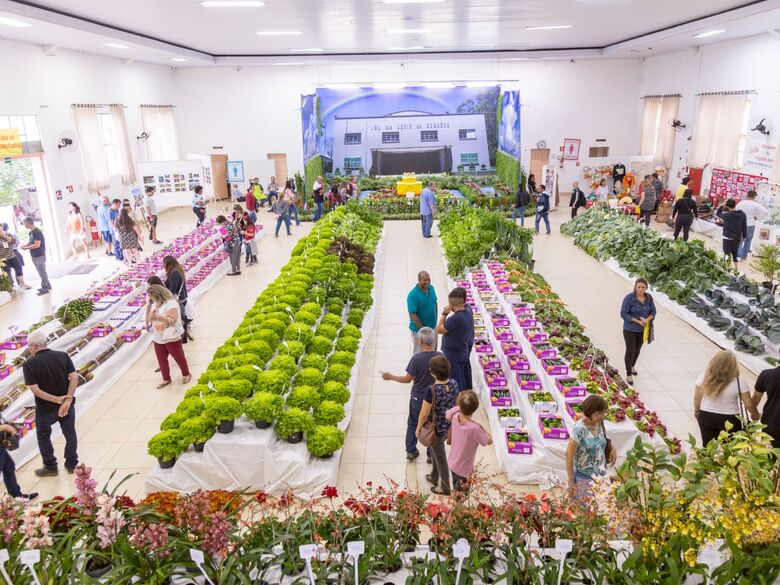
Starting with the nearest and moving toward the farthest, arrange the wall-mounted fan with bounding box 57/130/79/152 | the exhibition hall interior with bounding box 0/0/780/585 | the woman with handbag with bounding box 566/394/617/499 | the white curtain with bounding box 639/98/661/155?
the exhibition hall interior with bounding box 0/0/780/585 → the woman with handbag with bounding box 566/394/617/499 → the wall-mounted fan with bounding box 57/130/79/152 → the white curtain with bounding box 639/98/661/155

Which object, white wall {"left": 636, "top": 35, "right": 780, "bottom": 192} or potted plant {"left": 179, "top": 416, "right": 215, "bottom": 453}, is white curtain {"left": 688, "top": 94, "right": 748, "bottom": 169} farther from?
potted plant {"left": 179, "top": 416, "right": 215, "bottom": 453}

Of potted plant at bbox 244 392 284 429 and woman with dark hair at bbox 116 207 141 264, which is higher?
woman with dark hair at bbox 116 207 141 264

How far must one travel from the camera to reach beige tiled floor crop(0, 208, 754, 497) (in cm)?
624

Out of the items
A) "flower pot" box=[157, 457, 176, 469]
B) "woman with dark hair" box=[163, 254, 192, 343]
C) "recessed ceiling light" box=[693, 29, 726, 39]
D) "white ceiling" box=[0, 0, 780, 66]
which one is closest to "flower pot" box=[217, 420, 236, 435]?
"flower pot" box=[157, 457, 176, 469]

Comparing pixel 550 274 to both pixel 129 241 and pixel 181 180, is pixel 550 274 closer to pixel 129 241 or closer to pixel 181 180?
pixel 129 241

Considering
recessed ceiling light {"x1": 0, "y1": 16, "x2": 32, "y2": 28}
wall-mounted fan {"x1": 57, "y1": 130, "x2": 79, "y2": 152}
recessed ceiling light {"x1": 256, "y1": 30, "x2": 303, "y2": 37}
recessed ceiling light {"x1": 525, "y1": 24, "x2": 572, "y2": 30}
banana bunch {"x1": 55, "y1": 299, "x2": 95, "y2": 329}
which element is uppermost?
recessed ceiling light {"x1": 256, "y1": 30, "x2": 303, "y2": 37}

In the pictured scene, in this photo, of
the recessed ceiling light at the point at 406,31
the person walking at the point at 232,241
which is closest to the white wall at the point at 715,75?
the recessed ceiling light at the point at 406,31

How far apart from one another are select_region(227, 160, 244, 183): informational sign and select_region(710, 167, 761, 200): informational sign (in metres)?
15.3

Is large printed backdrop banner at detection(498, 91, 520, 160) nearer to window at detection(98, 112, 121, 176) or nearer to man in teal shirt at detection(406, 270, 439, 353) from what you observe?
window at detection(98, 112, 121, 176)

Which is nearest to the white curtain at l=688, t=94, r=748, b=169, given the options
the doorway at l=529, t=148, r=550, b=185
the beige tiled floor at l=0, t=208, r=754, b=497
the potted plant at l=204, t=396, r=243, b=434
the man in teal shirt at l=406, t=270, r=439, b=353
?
the doorway at l=529, t=148, r=550, b=185

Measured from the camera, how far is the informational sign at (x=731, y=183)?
1576cm

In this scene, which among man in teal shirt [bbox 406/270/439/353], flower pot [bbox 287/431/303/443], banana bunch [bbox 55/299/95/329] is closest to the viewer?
flower pot [bbox 287/431/303/443]

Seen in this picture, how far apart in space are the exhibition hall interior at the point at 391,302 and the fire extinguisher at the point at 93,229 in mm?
103

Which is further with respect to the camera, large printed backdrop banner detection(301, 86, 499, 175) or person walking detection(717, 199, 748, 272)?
large printed backdrop banner detection(301, 86, 499, 175)
